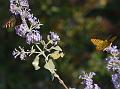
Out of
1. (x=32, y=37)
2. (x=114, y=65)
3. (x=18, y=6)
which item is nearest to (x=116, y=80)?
(x=114, y=65)

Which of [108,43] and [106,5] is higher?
[106,5]

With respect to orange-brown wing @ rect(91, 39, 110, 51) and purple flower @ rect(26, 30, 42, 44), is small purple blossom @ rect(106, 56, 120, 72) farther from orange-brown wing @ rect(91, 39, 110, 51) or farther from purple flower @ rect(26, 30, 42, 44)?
purple flower @ rect(26, 30, 42, 44)

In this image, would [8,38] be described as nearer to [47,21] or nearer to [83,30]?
[47,21]

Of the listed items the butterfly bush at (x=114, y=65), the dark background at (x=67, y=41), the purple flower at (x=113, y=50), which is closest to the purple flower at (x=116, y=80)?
the butterfly bush at (x=114, y=65)

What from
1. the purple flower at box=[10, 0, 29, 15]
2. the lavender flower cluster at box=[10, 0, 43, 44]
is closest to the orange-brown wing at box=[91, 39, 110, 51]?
the lavender flower cluster at box=[10, 0, 43, 44]

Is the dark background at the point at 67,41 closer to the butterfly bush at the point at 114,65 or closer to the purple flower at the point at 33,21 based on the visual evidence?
the butterfly bush at the point at 114,65

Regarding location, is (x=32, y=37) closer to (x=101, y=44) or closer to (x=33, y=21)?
(x=33, y=21)

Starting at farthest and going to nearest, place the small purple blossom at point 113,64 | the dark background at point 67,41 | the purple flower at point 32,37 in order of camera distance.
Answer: the dark background at point 67,41, the small purple blossom at point 113,64, the purple flower at point 32,37

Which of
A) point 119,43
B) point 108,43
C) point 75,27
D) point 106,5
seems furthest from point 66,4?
point 108,43
